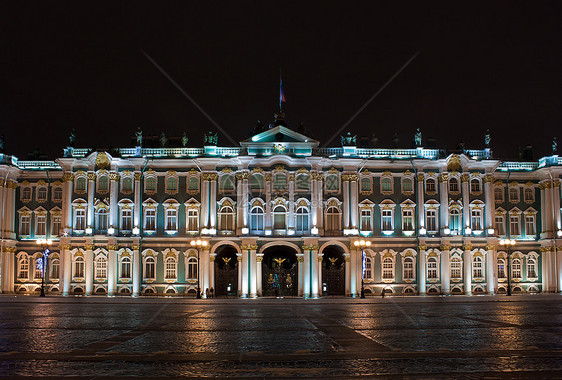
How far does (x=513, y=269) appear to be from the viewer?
63.6 meters

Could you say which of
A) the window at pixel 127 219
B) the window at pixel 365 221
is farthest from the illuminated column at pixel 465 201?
the window at pixel 127 219

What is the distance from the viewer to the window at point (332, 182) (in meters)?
60.5

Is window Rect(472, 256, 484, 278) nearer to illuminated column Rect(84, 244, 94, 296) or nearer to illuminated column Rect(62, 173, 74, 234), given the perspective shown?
illuminated column Rect(84, 244, 94, 296)

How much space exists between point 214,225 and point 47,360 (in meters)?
44.0

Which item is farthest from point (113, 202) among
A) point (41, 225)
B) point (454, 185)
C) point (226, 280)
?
point (454, 185)

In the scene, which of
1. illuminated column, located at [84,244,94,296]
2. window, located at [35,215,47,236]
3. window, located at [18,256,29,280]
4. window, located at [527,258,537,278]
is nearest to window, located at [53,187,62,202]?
window, located at [35,215,47,236]

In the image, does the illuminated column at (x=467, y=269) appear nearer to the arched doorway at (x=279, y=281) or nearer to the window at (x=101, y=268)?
the arched doorway at (x=279, y=281)

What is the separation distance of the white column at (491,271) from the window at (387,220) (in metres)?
9.28

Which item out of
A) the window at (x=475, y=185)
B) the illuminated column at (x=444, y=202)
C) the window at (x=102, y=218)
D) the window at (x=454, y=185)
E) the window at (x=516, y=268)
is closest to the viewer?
the window at (x=102, y=218)

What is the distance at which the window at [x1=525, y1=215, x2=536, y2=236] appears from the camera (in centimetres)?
6427

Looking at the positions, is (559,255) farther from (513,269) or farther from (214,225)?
(214,225)

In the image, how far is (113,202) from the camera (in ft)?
197

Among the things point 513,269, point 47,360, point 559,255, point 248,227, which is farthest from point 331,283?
point 47,360

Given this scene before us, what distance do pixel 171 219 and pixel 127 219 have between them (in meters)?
4.05
